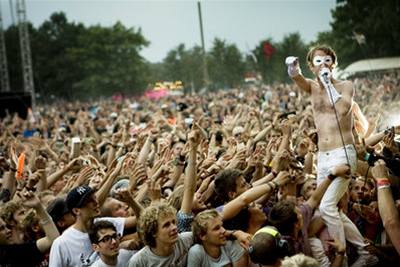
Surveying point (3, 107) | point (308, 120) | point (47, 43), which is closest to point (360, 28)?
point (3, 107)

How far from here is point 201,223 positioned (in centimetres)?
416

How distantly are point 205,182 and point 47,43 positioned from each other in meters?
83.1

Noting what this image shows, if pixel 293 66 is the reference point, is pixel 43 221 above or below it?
below

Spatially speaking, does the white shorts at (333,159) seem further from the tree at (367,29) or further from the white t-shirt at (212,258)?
the tree at (367,29)

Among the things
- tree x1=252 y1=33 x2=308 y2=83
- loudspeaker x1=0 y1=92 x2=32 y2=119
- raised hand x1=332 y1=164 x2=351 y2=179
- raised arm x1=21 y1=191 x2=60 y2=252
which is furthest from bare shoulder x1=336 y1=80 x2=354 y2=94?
tree x1=252 y1=33 x2=308 y2=83

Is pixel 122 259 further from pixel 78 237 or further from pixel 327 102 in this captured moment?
pixel 327 102

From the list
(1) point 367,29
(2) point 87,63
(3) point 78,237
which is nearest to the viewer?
(3) point 78,237

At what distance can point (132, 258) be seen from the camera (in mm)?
4027

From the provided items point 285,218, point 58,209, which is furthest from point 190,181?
point 58,209

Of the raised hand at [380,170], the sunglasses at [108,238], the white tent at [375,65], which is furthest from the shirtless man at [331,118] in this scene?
the white tent at [375,65]

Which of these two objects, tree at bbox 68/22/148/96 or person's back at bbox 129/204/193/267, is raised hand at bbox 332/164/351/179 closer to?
person's back at bbox 129/204/193/267

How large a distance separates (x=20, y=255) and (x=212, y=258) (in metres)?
1.49

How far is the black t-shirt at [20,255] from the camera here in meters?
4.38

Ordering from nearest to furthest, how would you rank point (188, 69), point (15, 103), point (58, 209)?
1. point (58, 209)
2. point (15, 103)
3. point (188, 69)
